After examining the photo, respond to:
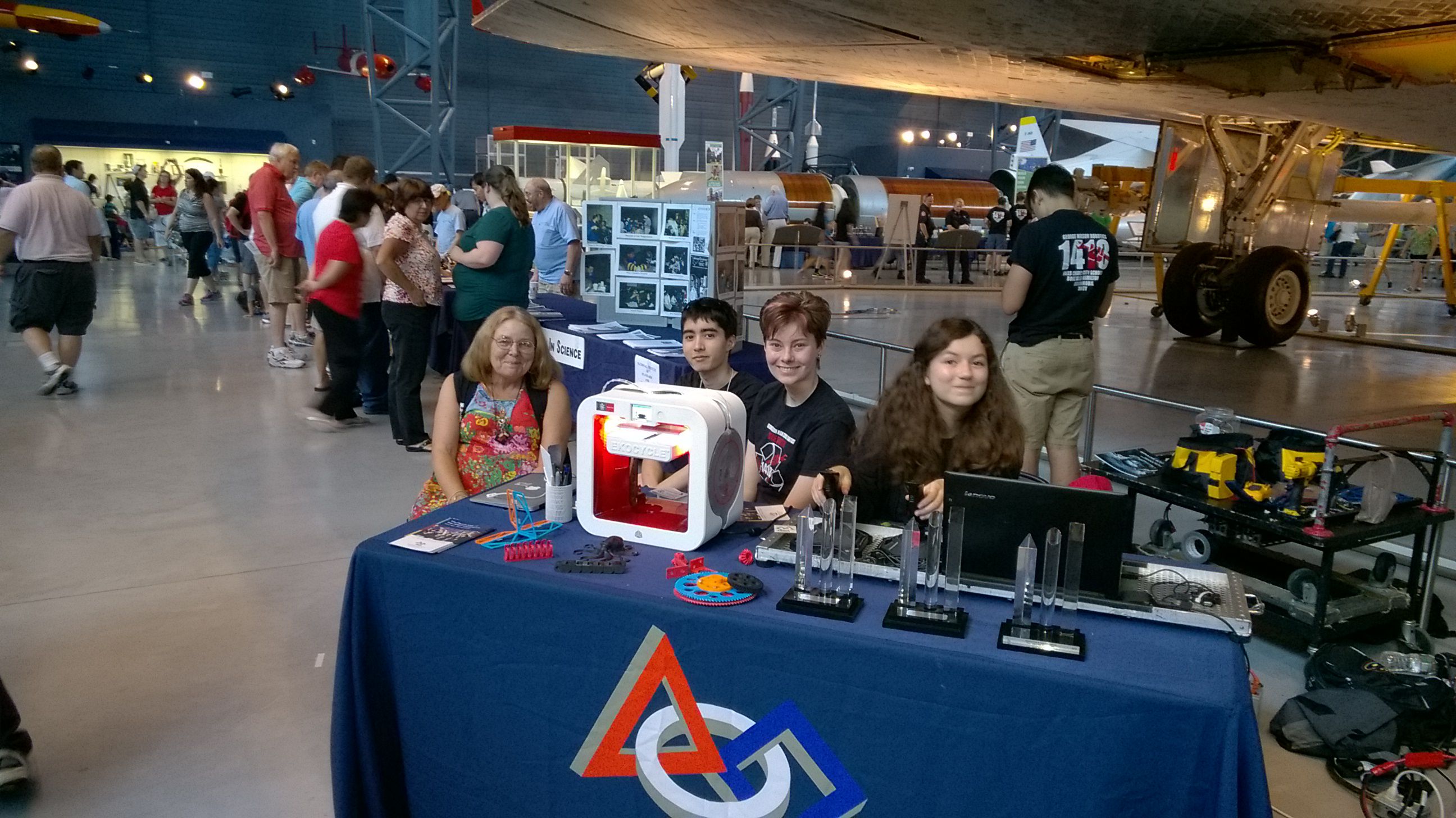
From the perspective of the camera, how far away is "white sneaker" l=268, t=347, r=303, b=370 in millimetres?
7973

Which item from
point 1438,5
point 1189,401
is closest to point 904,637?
point 1438,5

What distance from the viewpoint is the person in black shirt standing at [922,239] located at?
17.9m

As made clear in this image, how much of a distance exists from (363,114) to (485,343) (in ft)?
81.6

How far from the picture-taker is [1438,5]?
8.64 ft

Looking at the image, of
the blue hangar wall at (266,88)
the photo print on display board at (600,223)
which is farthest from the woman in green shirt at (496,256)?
the blue hangar wall at (266,88)

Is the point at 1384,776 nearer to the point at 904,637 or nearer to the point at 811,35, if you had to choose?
the point at 904,637

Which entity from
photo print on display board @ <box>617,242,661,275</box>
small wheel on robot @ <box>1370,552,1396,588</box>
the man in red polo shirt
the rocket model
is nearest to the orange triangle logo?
small wheel on robot @ <box>1370,552,1396,588</box>

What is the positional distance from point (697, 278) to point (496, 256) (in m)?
1.15

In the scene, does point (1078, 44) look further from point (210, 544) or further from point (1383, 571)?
point (210, 544)

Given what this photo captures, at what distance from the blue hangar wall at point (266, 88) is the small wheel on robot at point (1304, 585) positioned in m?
22.2

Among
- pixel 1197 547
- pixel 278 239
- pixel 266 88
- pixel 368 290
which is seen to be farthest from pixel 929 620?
pixel 266 88

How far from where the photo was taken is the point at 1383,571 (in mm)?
3477

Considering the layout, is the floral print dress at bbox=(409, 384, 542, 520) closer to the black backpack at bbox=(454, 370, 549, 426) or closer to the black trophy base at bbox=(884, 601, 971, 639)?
the black backpack at bbox=(454, 370, 549, 426)

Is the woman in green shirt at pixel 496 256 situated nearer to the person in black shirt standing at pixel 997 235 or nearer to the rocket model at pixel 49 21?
the person in black shirt standing at pixel 997 235
